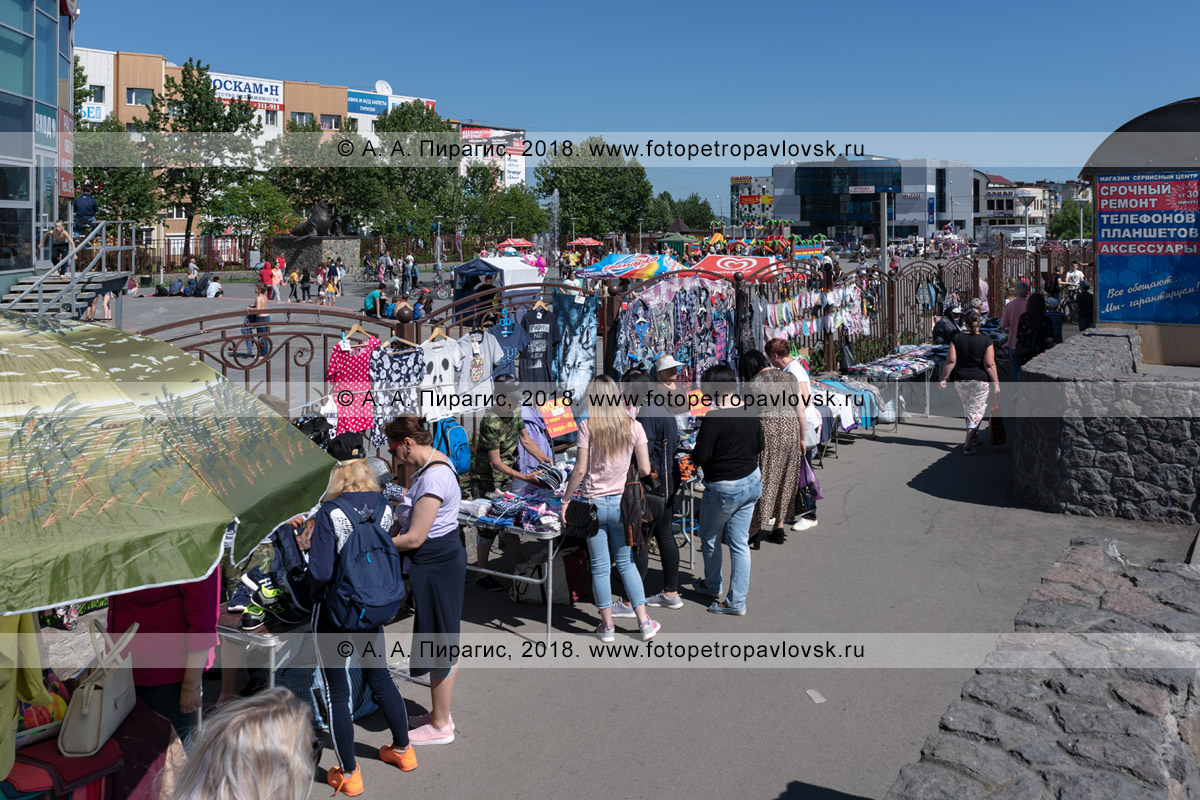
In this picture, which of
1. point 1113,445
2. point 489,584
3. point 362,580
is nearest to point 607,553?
point 489,584

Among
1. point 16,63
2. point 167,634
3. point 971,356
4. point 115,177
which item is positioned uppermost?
point 115,177

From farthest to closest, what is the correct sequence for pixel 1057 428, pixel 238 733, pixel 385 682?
pixel 1057 428 → pixel 385 682 → pixel 238 733

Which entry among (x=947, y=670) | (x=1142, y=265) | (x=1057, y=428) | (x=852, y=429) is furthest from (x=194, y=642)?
(x=1142, y=265)

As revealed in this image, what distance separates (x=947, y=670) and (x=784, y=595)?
5.31 ft

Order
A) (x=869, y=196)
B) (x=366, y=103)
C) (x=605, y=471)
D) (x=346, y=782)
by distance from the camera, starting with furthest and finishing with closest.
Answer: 1. (x=869, y=196)
2. (x=366, y=103)
3. (x=605, y=471)
4. (x=346, y=782)

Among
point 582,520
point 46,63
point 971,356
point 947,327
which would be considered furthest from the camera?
point 46,63

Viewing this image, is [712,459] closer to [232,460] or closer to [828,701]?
[828,701]

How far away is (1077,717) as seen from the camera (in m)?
3.62

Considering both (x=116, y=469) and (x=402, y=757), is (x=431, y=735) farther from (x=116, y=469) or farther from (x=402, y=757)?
(x=116, y=469)

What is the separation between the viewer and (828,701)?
18.6 ft

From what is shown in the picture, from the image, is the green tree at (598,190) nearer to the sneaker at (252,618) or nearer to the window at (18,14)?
the window at (18,14)

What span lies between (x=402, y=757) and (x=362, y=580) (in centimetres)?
105

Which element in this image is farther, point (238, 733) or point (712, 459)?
point (712, 459)

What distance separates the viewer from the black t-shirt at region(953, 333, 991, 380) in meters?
11.8
